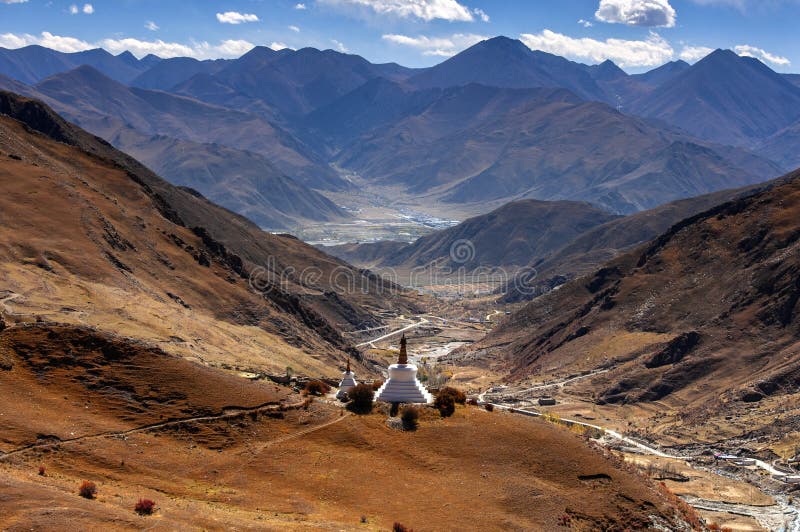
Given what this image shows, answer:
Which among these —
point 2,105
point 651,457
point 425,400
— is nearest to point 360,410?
point 425,400

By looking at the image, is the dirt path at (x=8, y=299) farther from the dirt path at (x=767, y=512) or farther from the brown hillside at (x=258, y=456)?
the dirt path at (x=767, y=512)

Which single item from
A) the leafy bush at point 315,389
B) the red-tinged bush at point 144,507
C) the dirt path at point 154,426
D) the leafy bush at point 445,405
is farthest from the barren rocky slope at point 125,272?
the red-tinged bush at point 144,507

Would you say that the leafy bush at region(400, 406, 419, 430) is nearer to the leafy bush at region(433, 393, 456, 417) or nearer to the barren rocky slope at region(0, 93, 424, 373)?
the leafy bush at region(433, 393, 456, 417)

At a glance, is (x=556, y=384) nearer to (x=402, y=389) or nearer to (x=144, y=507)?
(x=402, y=389)

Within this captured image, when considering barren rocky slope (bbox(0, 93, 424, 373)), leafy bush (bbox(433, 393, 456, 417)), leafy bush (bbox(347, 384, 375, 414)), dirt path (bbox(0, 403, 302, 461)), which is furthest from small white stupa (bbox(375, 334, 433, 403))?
barren rocky slope (bbox(0, 93, 424, 373))

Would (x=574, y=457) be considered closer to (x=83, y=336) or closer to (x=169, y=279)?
(x=83, y=336)

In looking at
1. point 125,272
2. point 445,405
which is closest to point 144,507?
point 445,405
